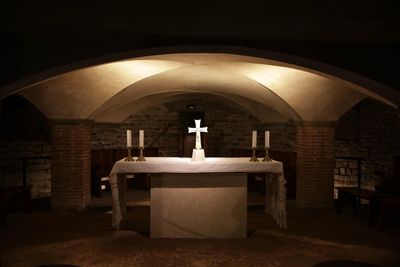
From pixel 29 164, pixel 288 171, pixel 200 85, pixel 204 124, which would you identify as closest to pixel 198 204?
pixel 200 85

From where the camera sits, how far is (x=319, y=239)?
19.5 ft

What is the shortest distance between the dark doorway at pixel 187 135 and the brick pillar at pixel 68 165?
12.4ft

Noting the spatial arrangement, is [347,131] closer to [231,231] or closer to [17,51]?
[231,231]

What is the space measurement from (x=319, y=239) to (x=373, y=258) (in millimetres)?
979

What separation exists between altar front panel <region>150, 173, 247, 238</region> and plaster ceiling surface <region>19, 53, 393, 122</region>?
179cm

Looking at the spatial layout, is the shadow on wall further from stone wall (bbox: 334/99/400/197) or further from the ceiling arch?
stone wall (bbox: 334/99/400/197)

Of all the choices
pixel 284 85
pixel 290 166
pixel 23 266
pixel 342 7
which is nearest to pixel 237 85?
pixel 284 85

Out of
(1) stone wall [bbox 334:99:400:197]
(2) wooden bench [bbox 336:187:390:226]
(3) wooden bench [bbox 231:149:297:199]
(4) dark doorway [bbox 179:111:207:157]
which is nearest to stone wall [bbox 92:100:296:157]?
(4) dark doorway [bbox 179:111:207:157]

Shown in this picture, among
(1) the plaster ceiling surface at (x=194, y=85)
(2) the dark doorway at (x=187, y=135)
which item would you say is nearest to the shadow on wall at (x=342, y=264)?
(1) the plaster ceiling surface at (x=194, y=85)

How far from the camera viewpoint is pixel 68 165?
7785 millimetres

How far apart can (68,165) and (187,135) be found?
411 cm

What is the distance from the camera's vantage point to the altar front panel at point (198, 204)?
5.75 meters

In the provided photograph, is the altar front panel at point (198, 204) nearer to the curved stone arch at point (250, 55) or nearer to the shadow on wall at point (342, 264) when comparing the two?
the shadow on wall at point (342, 264)

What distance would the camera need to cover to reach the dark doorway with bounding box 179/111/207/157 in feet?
36.2
